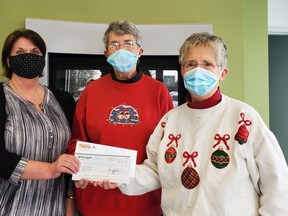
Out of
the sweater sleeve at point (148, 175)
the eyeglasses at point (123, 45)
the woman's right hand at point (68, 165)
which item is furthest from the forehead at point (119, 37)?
the woman's right hand at point (68, 165)

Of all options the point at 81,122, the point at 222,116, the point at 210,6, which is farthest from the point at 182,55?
the point at 210,6

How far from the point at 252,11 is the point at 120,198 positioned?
2197 millimetres

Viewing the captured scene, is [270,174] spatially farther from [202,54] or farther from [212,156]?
[202,54]

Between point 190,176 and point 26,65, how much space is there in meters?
0.96

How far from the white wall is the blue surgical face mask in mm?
2683

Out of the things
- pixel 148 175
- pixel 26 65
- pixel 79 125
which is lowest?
pixel 148 175

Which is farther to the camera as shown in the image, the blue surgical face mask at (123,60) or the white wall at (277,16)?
the white wall at (277,16)

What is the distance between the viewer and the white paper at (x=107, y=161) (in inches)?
50.4

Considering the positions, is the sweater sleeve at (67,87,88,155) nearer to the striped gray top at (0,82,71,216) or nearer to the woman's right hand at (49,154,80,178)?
the striped gray top at (0,82,71,216)

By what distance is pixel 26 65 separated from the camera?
1.43 m

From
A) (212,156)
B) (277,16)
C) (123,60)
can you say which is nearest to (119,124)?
(123,60)

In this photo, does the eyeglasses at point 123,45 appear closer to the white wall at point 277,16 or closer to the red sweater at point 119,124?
the red sweater at point 119,124

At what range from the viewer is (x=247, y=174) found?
1.10 meters

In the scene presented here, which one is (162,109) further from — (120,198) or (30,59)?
(30,59)
